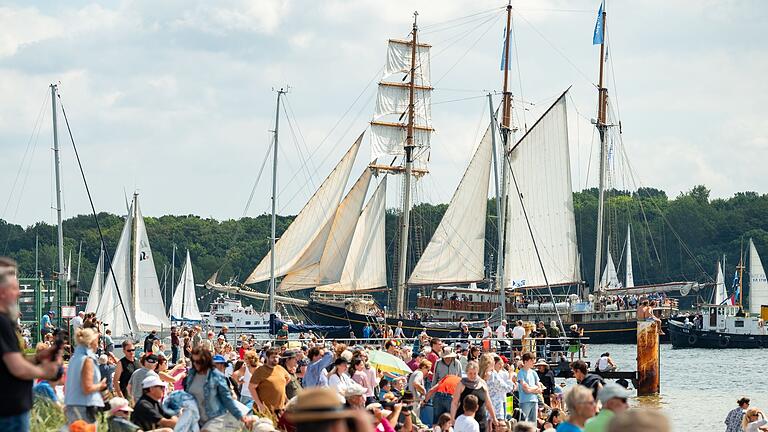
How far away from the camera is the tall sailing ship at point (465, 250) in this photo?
2339 inches

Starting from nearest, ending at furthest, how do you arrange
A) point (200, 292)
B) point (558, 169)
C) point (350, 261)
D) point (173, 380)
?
point (173, 380) → point (558, 169) → point (350, 261) → point (200, 292)

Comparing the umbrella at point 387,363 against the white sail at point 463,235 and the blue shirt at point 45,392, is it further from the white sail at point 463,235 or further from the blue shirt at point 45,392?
the white sail at point 463,235

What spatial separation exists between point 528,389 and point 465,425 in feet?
12.6

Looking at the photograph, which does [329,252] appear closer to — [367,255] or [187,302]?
[367,255]

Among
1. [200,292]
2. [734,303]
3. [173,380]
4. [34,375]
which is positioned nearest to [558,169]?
[734,303]

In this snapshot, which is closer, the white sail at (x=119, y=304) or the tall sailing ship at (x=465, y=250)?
the white sail at (x=119, y=304)

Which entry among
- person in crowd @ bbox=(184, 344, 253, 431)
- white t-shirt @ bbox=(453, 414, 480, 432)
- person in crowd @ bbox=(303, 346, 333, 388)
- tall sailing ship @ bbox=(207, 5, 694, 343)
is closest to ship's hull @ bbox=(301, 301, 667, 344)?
tall sailing ship @ bbox=(207, 5, 694, 343)

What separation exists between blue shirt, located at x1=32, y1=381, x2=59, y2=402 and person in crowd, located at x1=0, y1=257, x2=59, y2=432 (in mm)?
4874

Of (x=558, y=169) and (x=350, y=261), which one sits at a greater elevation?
(x=558, y=169)

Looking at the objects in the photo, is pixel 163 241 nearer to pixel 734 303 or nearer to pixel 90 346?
pixel 734 303


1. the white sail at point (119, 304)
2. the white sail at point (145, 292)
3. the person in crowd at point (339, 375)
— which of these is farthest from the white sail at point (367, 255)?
the person in crowd at point (339, 375)

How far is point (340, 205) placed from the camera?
62.3m

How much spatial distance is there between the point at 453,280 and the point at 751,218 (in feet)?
240

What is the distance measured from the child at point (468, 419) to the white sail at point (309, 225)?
44.4 m
